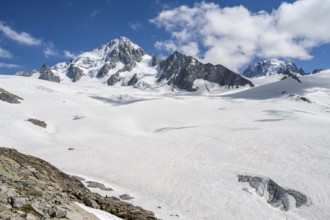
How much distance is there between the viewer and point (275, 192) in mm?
32000

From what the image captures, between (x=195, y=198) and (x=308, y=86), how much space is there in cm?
12902

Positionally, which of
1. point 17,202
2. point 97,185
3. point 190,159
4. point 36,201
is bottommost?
point 97,185

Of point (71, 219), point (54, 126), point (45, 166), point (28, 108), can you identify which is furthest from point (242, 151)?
point (28, 108)

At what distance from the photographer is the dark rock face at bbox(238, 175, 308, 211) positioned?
30.3 m

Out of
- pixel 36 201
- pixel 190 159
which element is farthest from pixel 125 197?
pixel 36 201

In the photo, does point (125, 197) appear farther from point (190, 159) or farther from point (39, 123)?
point (39, 123)

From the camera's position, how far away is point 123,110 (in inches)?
3558

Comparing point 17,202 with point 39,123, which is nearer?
point 17,202

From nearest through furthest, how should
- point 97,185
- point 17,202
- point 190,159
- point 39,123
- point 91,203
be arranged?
1. point 17,202
2. point 91,203
3. point 97,185
4. point 190,159
5. point 39,123

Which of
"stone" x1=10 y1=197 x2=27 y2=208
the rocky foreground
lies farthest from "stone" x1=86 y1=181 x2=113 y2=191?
"stone" x1=10 y1=197 x2=27 y2=208

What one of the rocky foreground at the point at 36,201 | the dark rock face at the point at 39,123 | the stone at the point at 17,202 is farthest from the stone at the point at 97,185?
the dark rock face at the point at 39,123

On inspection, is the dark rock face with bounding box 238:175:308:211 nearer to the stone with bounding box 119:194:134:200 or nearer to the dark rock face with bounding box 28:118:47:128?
the stone with bounding box 119:194:134:200

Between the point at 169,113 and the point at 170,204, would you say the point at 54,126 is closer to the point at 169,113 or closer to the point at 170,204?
the point at 169,113

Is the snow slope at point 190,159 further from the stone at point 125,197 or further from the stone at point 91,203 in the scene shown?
the stone at point 91,203
